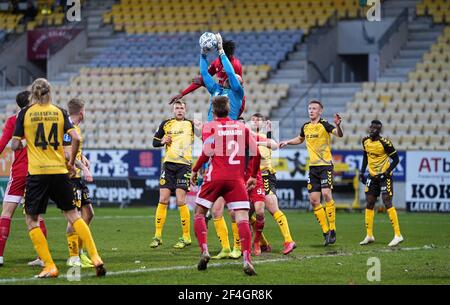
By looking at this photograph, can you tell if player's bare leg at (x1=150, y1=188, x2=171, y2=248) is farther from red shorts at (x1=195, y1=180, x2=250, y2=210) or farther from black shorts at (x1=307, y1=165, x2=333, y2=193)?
red shorts at (x1=195, y1=180, x2=250, y2=210)

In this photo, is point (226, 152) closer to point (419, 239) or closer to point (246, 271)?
point (246, 271)

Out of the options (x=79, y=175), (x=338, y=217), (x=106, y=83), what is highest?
(x=106, y=83)

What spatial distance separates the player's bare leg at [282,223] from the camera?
50.1 feet

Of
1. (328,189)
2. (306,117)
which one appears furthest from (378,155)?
(306,117)

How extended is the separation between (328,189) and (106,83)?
22.2 m

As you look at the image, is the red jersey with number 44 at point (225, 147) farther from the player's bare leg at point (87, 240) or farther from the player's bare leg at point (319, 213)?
the player's bare leg at point (319, 213)

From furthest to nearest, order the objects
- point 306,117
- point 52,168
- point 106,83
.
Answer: point 106,83
point 306,117
point 52,168

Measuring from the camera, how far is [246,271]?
12.2 metres

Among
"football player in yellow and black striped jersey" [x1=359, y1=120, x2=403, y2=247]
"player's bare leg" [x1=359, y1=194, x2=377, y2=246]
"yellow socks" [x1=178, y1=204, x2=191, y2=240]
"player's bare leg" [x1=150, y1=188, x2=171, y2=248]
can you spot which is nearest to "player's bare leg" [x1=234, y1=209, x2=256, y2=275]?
"player's bare leg" [x1=150, y1=188, x2=171, y2=248]

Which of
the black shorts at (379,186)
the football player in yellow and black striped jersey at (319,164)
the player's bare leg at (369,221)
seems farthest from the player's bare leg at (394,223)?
the football player in yellow and black striped jersey at (319,164)

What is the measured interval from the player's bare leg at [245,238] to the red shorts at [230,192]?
10cm

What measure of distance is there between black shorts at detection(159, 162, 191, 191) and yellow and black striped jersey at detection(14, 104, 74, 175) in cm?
606

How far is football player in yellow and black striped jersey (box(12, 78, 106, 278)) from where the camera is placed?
38.8 ft

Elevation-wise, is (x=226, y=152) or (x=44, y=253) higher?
(x=226, y=152)
